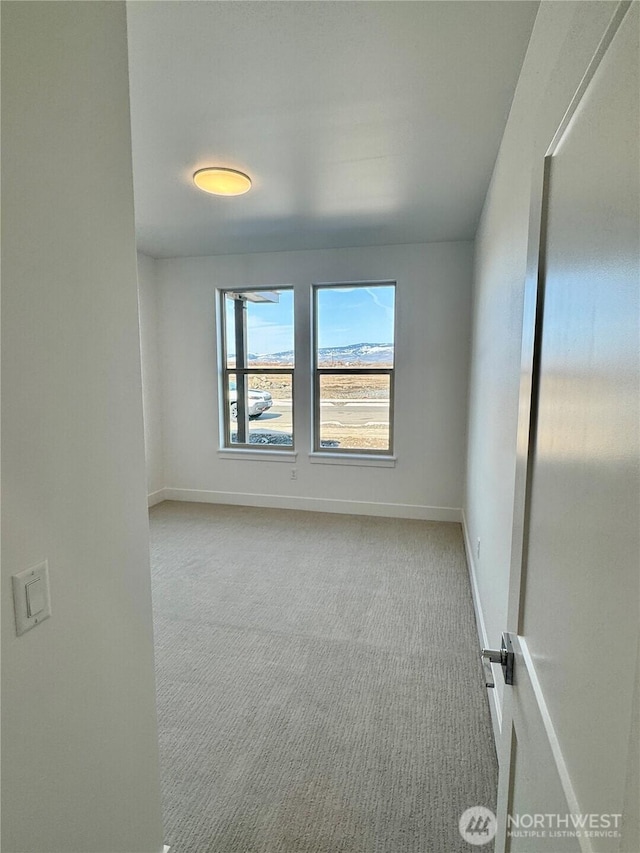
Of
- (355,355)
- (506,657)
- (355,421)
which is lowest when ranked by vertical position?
(506,657)

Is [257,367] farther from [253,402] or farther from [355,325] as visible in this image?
[355,325]

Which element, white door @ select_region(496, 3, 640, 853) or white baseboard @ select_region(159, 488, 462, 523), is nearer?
white door @ select_region(496, 3, 640, 853)

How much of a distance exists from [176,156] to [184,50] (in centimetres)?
86

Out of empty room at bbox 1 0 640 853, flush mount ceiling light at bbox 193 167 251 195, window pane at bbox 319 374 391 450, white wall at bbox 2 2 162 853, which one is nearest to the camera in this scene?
empty room at bbox 1 0 640 853

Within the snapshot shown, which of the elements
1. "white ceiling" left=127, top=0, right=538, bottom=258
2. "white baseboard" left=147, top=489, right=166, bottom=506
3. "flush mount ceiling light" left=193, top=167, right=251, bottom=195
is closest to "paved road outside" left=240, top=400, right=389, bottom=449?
"white baseboard" left=147, top=489, right=166, bottom=506

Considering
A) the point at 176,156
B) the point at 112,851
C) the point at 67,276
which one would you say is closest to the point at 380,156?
the point at 176,156

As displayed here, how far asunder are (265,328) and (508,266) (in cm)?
318

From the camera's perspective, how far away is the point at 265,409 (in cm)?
497

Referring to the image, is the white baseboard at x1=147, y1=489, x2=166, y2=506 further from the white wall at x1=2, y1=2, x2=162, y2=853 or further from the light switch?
the light switch

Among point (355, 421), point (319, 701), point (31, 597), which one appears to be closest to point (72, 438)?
point (31, 597)

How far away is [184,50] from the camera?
163 centimetres

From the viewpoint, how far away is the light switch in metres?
0.83

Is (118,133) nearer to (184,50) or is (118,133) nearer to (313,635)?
(184,50)

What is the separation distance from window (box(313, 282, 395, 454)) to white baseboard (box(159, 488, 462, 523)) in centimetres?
57
